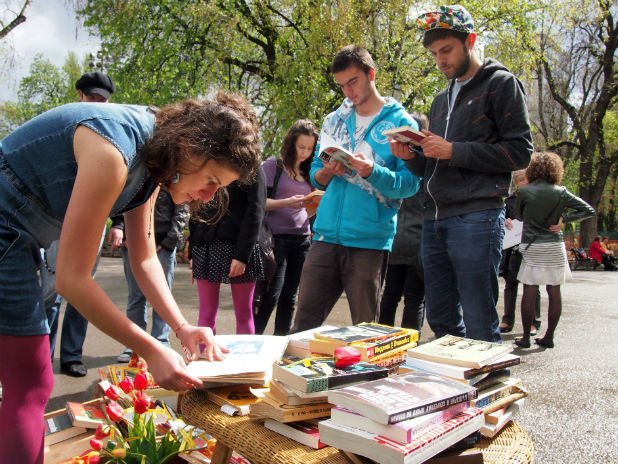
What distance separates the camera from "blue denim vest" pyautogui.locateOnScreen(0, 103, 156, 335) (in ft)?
4.89

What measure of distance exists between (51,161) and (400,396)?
→ 1.12 meters

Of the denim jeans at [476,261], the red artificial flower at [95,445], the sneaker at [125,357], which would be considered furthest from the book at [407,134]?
the sneaker at [125,357]

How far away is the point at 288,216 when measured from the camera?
4125 millimetres

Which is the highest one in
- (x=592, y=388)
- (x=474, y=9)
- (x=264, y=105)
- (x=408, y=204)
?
(x=474, y=9)

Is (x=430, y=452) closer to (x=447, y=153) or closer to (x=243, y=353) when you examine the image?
(x=243, y=353)

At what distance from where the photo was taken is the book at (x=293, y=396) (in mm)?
1416

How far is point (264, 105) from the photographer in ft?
42.8

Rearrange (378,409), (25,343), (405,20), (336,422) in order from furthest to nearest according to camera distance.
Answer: (405,20) < (25,343) < (336,422) < (378,409)

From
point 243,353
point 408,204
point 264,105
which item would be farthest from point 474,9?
point 243,353

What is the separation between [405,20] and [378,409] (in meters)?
11.4

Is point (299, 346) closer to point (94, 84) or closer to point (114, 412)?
point (114, 412)

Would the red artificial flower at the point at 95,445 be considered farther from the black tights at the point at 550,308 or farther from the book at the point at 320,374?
the black tights at the point at 550,308

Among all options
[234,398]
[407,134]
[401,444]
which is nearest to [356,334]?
[234,398]

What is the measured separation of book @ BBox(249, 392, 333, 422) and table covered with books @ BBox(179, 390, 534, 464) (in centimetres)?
5
